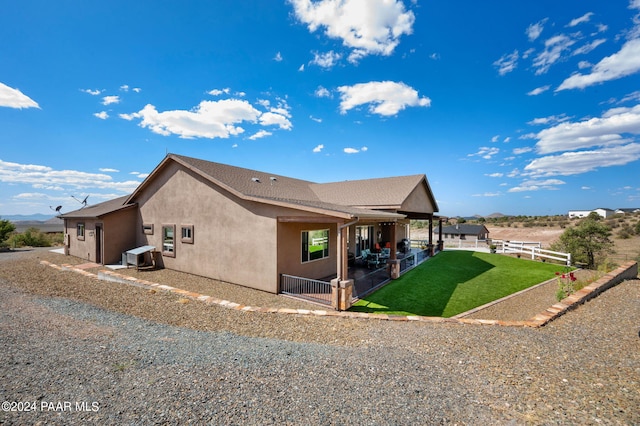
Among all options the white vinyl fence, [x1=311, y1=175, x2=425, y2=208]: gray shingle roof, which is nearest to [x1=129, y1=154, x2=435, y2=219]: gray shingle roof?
[x1=311, y1=175, x2=425, y2=208]: gray shingle roof

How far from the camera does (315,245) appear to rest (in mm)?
12094

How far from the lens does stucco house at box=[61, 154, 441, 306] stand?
32.4 feet

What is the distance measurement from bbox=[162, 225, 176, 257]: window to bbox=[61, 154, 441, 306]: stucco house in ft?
0.18

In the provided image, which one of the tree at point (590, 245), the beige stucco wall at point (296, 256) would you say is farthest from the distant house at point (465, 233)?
the beige stucco wall at point (296, 256)

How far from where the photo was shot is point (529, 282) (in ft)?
42.3

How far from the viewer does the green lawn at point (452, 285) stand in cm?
920

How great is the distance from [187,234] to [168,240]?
1865mm

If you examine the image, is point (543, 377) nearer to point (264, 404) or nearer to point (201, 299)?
point (264, 404)

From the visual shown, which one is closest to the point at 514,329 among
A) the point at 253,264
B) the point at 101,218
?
the point at 253,264

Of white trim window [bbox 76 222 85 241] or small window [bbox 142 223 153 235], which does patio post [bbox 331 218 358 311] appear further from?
white trim window [bbox 76 222 85 241]

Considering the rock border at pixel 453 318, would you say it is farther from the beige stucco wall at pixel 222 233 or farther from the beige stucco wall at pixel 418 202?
the beige stucco wall at pixel 418 202

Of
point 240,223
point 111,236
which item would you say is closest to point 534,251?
point 240,223

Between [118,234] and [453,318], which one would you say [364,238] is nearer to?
[453,318]

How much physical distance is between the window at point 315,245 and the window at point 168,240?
6858 mm
